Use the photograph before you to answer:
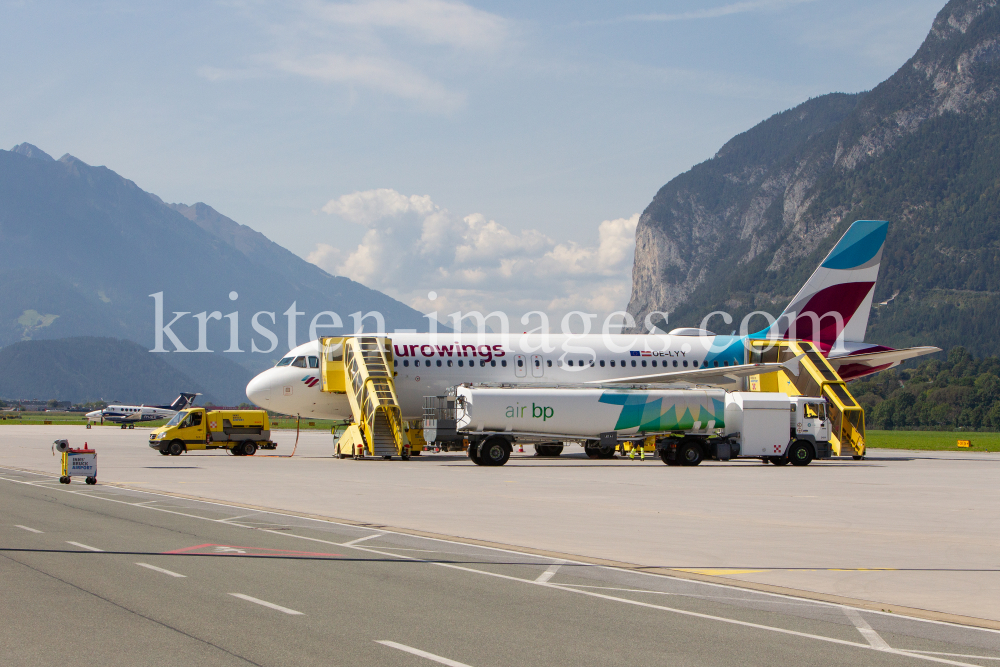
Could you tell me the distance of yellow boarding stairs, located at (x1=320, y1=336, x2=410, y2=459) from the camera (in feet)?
142

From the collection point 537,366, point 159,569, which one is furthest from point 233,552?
point 537,366

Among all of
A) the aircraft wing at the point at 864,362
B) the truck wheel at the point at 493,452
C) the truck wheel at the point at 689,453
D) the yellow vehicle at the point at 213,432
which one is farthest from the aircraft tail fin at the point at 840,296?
the yellow vehicle at the point at 213,432

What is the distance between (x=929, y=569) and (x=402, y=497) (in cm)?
1439

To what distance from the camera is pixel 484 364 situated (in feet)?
160

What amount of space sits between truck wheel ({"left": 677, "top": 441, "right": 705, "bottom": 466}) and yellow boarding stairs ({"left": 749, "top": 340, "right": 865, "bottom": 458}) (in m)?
8.08

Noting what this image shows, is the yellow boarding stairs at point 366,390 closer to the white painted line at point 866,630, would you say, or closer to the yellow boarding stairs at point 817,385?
the yellow boarding stairs at point 817,385

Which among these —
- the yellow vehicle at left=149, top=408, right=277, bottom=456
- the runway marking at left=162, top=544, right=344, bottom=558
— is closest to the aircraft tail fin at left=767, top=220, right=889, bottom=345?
the yellow vehicle at left=149, top=408, right=277, bottom=456

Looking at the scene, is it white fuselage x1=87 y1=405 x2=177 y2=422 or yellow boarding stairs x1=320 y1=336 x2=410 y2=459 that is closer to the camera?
yellow boarding stairs x1=320 y1=336 x2=410 y2=459

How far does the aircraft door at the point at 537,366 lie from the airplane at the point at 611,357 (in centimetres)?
5

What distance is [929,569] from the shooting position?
1425 centimetres

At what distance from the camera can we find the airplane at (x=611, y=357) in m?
48.3

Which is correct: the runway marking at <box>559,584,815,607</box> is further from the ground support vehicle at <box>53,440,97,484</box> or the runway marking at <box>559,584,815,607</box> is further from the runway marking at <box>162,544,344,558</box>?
the ground support vehicle at <box>53,440,97,484</box>

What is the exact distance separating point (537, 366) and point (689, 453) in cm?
1062

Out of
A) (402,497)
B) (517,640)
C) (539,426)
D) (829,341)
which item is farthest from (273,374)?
(517,640)
